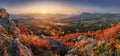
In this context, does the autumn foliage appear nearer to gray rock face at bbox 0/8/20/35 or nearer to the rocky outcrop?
gray rock face at bbox 0/8/20/35

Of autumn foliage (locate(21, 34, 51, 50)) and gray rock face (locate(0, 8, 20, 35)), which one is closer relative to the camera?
autumn foliage (locate(21, 34, 51, 50))

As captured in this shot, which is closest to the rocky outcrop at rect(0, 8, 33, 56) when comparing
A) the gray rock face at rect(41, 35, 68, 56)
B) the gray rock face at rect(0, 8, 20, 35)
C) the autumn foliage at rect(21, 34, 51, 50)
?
the gray rock face at rect(0, 8, 20, 35)

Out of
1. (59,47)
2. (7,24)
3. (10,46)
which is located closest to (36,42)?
(59,47)

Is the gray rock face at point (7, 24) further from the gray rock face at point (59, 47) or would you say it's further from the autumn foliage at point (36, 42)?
the gray rock face at point (59, 47)

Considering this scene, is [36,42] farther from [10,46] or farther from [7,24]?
[10,46]

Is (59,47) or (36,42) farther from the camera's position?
(59,47)

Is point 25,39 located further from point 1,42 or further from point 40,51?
point 1,42

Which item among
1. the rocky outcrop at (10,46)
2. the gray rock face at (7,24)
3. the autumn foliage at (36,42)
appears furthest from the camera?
the gray rock face at (7,24)

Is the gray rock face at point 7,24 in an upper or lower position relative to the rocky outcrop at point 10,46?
upper

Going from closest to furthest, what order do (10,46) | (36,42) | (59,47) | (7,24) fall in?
1. (10,46)
2. (36,42)
3. (7,24)
4. (59,47)

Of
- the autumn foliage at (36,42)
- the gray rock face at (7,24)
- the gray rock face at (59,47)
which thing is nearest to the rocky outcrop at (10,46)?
the gray rock face at (7,24)

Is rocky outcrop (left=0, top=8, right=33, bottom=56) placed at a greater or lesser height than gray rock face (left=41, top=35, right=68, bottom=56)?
greater

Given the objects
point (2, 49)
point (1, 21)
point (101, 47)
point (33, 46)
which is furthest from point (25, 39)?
point (101, 47)

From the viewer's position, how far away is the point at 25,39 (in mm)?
45469
